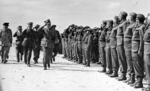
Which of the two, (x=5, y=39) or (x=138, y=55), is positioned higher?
(x=5, y=39)

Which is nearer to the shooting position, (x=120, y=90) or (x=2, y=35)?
(x=120, y=90)

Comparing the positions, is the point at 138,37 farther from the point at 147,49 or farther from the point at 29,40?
the point at 29,40

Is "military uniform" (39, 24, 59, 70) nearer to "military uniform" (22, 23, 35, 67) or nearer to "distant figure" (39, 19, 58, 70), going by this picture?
"distant figure" (39, 19, 58, 70)

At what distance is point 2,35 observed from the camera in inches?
741

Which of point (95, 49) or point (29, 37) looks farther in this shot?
point (95, 49)

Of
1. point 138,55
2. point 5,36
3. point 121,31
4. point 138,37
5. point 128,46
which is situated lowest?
point 138,55

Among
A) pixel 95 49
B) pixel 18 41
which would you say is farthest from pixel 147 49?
pixel 18 41

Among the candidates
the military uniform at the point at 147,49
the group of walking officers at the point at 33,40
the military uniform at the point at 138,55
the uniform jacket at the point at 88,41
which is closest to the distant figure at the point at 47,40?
the group of walking officers at the point at 33,40

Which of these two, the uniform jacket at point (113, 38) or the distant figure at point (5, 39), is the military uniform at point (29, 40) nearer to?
the distant figure at point (5, 39)

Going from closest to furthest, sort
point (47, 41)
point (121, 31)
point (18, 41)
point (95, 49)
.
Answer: point (121, 31), point (47, 41), point (18, 41), point (95, 49)

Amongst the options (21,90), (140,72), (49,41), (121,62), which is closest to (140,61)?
(140,72)

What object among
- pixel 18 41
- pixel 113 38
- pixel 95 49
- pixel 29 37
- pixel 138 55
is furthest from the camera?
pixel 95 49

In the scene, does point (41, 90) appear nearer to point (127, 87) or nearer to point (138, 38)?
point (127, 87)

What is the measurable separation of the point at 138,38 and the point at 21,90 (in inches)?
169
